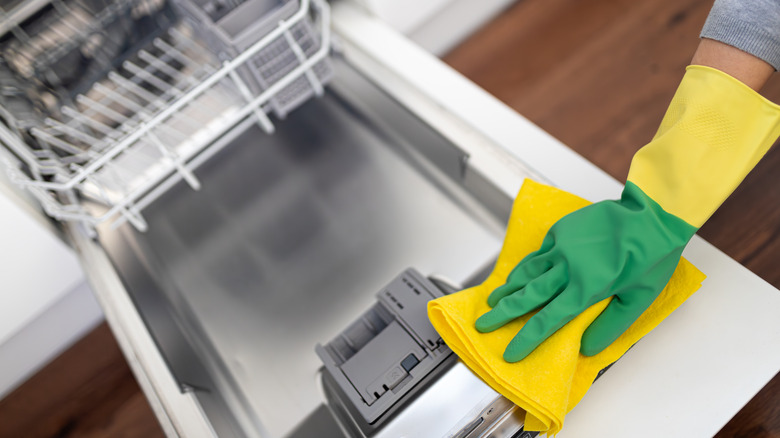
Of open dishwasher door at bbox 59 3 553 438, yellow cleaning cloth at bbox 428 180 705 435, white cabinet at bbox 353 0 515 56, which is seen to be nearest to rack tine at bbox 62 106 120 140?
open dishwasher door at bbox 59 3 553 438

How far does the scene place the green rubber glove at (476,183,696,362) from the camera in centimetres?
46

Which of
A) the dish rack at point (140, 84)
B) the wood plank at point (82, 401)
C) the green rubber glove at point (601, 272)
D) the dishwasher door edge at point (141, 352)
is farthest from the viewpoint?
the wood plank at point (82, 401)

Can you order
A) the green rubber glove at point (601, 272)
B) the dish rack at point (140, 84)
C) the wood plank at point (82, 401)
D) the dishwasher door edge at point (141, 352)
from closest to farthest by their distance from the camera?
the green rubber glove at point (601, 272), the dishwasher door edge at point (141, 352), the dish rack at point (140, 84), the wood plank at point (82, 401)

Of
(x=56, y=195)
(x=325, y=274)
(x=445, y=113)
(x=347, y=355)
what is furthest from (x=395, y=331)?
(x=56, y=195)

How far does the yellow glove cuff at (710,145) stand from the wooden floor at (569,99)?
1.65ft

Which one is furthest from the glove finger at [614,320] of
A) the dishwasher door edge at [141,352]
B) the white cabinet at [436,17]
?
the white cabinet at [436,17]

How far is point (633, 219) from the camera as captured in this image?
0.47 meters

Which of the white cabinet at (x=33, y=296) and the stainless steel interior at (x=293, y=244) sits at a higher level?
the white cabinet at (x=33, y=296)

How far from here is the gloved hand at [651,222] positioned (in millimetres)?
462

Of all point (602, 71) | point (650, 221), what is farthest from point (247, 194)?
point (602, 71)

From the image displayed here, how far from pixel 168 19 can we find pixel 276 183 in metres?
0.35

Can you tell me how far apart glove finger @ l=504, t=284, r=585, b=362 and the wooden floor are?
603mm

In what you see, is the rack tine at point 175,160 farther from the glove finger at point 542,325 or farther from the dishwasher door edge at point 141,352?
the glove finger at point 542,325

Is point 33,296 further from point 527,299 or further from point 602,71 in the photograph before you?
point 602,71
